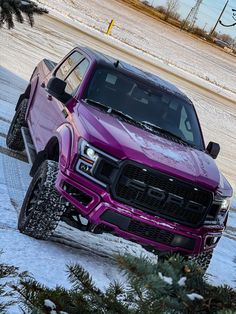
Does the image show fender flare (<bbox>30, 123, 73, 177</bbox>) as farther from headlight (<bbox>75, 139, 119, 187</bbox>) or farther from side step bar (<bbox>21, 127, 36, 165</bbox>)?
side step bar (<bbox>21, 127, 36, 165</bbox>)

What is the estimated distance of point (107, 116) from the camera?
5891mm

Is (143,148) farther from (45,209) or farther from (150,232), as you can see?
(45,209)

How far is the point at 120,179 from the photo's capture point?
5086 millimetres

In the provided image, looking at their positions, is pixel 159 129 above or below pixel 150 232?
above

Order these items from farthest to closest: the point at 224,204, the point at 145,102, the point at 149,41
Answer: the point at 149,41 → the point at 145,102 → the point at 224,204

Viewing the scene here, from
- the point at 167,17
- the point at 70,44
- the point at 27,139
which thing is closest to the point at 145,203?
the point at 27,139

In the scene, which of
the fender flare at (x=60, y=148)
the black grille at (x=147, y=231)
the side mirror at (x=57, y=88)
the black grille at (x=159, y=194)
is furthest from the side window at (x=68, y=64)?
the black grille at (x=147, y=231)

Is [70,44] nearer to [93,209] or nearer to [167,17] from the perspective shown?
[93,209]

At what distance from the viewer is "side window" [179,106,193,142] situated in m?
6.76

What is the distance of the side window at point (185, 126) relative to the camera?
6763mm

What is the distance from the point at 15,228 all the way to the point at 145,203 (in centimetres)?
125

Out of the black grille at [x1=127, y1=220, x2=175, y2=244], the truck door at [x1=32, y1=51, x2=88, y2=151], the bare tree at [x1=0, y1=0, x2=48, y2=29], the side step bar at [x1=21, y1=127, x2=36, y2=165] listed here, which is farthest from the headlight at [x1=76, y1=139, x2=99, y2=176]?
the bare tree at [x1=0, y1=0, x2=48, y2=29]

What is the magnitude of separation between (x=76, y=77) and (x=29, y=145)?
102cm

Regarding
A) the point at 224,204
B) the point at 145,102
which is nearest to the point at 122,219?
the point at 224,204
